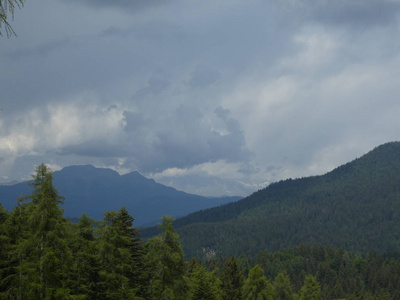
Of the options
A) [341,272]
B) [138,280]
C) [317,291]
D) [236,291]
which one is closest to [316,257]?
[341,272]

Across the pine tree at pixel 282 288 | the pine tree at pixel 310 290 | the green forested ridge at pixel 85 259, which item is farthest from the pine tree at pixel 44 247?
the pine tree at pixel 282 288

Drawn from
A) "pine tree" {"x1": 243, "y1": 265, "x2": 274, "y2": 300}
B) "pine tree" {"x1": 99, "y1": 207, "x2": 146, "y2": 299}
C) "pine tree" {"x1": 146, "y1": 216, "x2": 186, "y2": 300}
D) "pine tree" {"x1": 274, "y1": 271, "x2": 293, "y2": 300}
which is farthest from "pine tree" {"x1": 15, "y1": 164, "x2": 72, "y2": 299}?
"pine tree" {"x1": 274, "y1": 271, "x2": 293, "y2": 300}

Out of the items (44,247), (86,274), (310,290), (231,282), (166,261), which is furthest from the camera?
(310,290)

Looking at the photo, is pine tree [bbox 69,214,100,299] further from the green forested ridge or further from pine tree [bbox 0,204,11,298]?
pine tree [bbox 0,204,11,298]

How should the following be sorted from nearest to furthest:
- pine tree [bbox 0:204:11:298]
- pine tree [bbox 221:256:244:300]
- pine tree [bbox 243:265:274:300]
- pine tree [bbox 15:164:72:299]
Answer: pine tree [bbox 15:164:72:299]
pine tree [bbox 0:204:11:298]
pine tree [bbox 243:265:274:300]
pine tree [bbox 221:256:244:300]

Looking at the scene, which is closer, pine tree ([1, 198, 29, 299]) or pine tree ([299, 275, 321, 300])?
pine tree ([1, 198, 29, 299])

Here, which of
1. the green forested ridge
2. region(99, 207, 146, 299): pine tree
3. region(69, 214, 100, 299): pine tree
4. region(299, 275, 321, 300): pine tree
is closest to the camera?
the green forested ridge

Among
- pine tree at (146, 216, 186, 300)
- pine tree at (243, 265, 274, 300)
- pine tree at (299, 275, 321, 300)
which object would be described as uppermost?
pine tree at (146, 216, 186, 300)

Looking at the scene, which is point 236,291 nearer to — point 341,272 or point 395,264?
point 341,272

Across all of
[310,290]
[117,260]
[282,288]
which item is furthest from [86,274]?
[310,290]

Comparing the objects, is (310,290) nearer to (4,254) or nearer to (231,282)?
(231,282)

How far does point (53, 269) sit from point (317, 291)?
59849 mm

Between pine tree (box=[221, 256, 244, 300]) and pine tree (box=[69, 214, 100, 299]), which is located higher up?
pine tree (box=[69, 214, 100, 299])

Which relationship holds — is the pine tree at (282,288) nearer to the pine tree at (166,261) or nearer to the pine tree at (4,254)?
the pine tree at (166,261)
